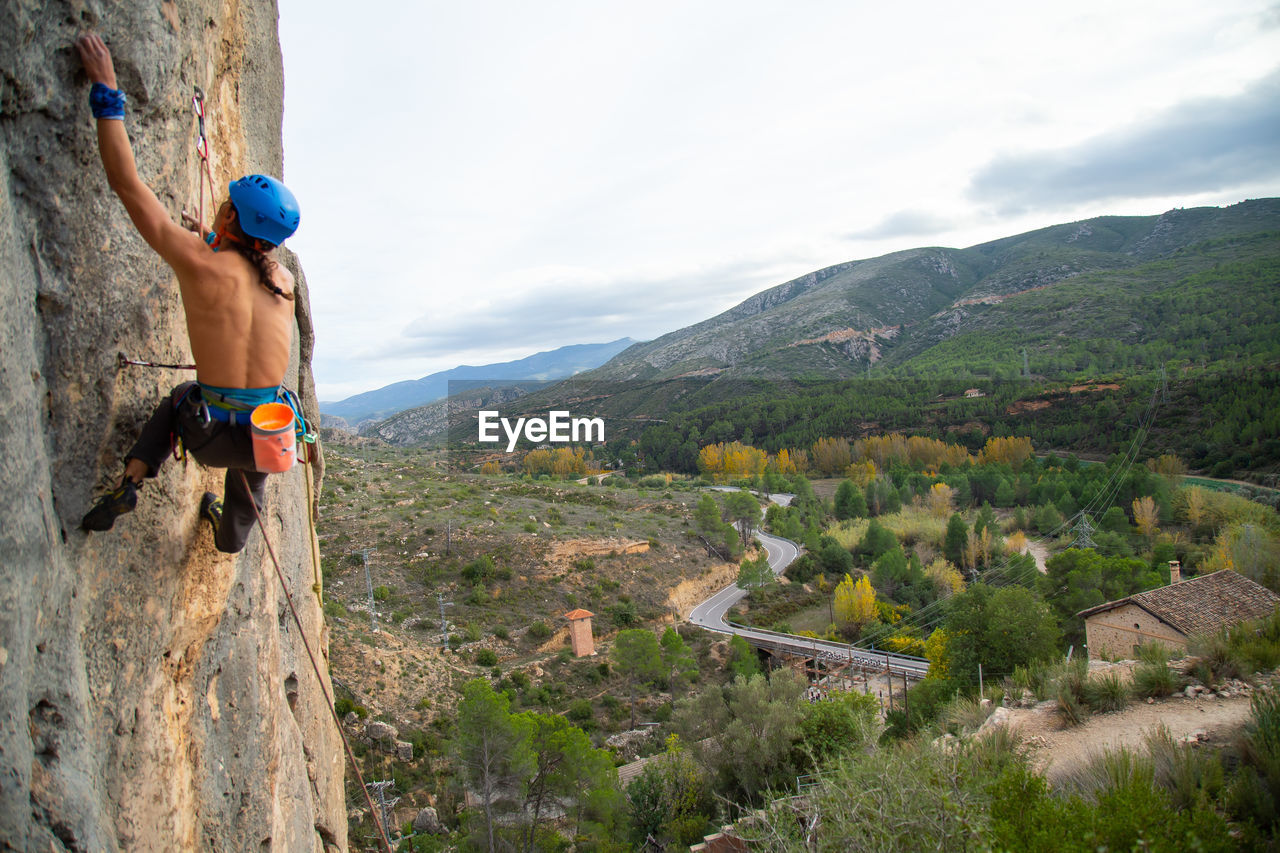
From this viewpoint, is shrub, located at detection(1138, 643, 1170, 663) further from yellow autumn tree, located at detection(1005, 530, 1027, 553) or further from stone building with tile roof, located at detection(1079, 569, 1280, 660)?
yellow autumn tree, located at detection(1005, 530, 1027, 553)

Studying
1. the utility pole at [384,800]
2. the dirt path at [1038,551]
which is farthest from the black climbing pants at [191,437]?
the dirt path at [1038,551]

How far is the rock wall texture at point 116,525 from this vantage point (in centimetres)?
265

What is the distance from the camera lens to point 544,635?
3216cm

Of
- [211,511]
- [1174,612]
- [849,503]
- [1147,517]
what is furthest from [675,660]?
[1147,517]

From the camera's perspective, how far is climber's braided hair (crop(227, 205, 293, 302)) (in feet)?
11.1

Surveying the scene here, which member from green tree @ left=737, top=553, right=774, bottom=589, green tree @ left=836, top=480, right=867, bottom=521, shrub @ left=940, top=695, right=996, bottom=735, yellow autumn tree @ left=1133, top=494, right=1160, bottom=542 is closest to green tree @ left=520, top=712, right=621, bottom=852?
shrub @ left=940, top=695, right=996, bottom=735

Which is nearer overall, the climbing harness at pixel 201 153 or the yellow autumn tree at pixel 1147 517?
the climbing harness at pixel 201 153

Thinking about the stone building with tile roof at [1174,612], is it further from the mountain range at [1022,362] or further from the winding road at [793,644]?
the mountain range at [1022,362]

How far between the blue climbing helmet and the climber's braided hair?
3 centimetres

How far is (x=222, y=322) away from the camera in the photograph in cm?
332

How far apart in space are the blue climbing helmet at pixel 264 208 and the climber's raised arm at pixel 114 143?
34 cm

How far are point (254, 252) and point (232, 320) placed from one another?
374 millimetres

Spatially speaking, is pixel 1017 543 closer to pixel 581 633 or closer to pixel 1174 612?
pixel 1174 612

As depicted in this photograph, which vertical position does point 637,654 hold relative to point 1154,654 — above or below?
below
